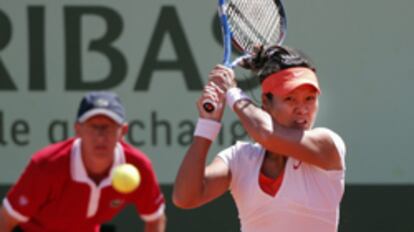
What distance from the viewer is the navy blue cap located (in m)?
3.96

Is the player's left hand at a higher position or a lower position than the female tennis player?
higher

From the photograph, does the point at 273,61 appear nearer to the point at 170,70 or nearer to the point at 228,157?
the point at 228,157

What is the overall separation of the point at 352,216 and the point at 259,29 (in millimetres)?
2633

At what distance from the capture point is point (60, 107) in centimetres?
698

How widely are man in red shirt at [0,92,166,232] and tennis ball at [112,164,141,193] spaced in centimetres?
11

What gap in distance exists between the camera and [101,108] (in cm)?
396

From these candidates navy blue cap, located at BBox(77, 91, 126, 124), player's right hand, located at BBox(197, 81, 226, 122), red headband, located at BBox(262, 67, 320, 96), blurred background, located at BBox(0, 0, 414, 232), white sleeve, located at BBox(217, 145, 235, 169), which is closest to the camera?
navy blue cap, located at BBox(77, 91, 126, 124)

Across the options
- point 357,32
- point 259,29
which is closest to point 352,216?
point 357,32

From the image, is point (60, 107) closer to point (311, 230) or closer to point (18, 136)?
point (18, 136)

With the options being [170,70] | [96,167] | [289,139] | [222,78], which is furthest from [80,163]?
[170,70]

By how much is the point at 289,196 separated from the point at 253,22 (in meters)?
0.81

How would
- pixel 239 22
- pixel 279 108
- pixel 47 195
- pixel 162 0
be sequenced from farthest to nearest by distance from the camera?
1. pixel 162 0
2. pixel 239 22
3. pixel 279 108
4. pixel 47 195

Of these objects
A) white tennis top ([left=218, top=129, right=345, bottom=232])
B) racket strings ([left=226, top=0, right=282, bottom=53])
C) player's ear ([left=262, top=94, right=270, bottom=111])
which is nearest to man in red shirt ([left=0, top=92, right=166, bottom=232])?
white tennis top ([left=218, top=129, right=345, bottom=232])

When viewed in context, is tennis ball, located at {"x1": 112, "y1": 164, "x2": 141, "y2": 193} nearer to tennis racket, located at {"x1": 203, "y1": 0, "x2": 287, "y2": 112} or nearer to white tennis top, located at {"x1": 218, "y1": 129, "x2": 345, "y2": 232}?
white tennis top, located at {"x1": 218, "y1": 129, "x2": 345, "y2": 232}
